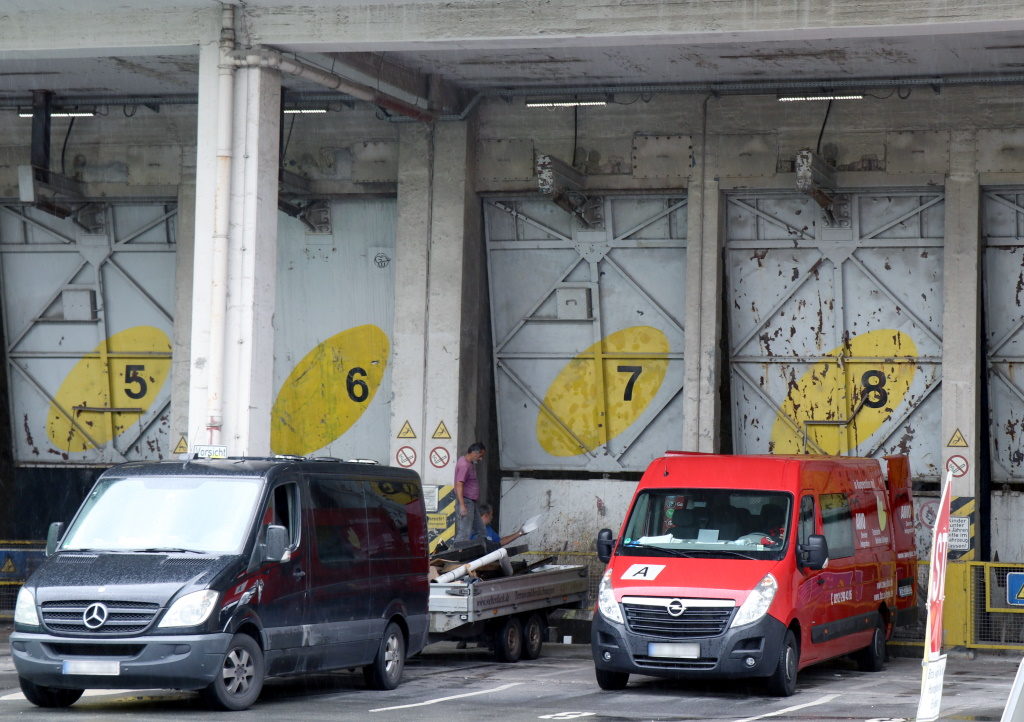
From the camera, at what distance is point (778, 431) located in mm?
20297

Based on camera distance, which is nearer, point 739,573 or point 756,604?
point 756,604

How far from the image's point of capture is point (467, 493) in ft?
61.0

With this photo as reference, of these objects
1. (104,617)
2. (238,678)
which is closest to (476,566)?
(238,678)

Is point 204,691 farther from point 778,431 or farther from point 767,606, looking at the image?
point 778,431

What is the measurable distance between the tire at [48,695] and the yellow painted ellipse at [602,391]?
34.7 ft

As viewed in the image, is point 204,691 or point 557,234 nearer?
point 204,691

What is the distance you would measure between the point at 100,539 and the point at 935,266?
38.7ft

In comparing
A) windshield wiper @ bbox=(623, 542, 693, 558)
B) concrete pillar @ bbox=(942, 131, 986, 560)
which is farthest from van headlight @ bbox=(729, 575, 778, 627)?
concrete pillar @ bbox=(942, 131, 986, 560)

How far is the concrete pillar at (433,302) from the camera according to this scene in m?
19.7

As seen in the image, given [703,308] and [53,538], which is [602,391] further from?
[53,538]

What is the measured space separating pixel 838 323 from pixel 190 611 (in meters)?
11.5

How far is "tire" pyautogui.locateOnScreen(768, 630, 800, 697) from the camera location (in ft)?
41.4

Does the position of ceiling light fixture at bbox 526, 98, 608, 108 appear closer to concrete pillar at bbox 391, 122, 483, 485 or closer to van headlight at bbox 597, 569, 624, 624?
concrete pillar at bbox 391, 122, 483, 485

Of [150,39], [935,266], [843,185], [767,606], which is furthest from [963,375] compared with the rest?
[150,39]
